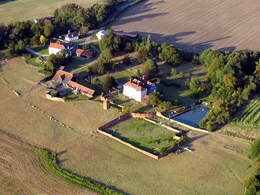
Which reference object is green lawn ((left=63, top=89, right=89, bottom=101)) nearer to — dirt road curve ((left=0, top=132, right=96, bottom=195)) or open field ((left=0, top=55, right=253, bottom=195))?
open field ((left=0, top=55, right=253, bottom=195))

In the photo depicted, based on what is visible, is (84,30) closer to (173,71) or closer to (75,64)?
(75,64)

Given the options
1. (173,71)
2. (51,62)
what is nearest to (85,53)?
(51,62)

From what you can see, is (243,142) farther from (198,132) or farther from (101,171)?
(101,171)

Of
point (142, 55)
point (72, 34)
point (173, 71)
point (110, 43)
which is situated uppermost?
point (110, 43)

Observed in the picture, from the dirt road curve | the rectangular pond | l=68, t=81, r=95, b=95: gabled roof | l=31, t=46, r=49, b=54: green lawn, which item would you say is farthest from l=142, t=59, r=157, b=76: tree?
the dirt road curve

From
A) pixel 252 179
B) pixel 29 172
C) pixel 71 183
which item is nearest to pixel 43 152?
pixel 29 172
